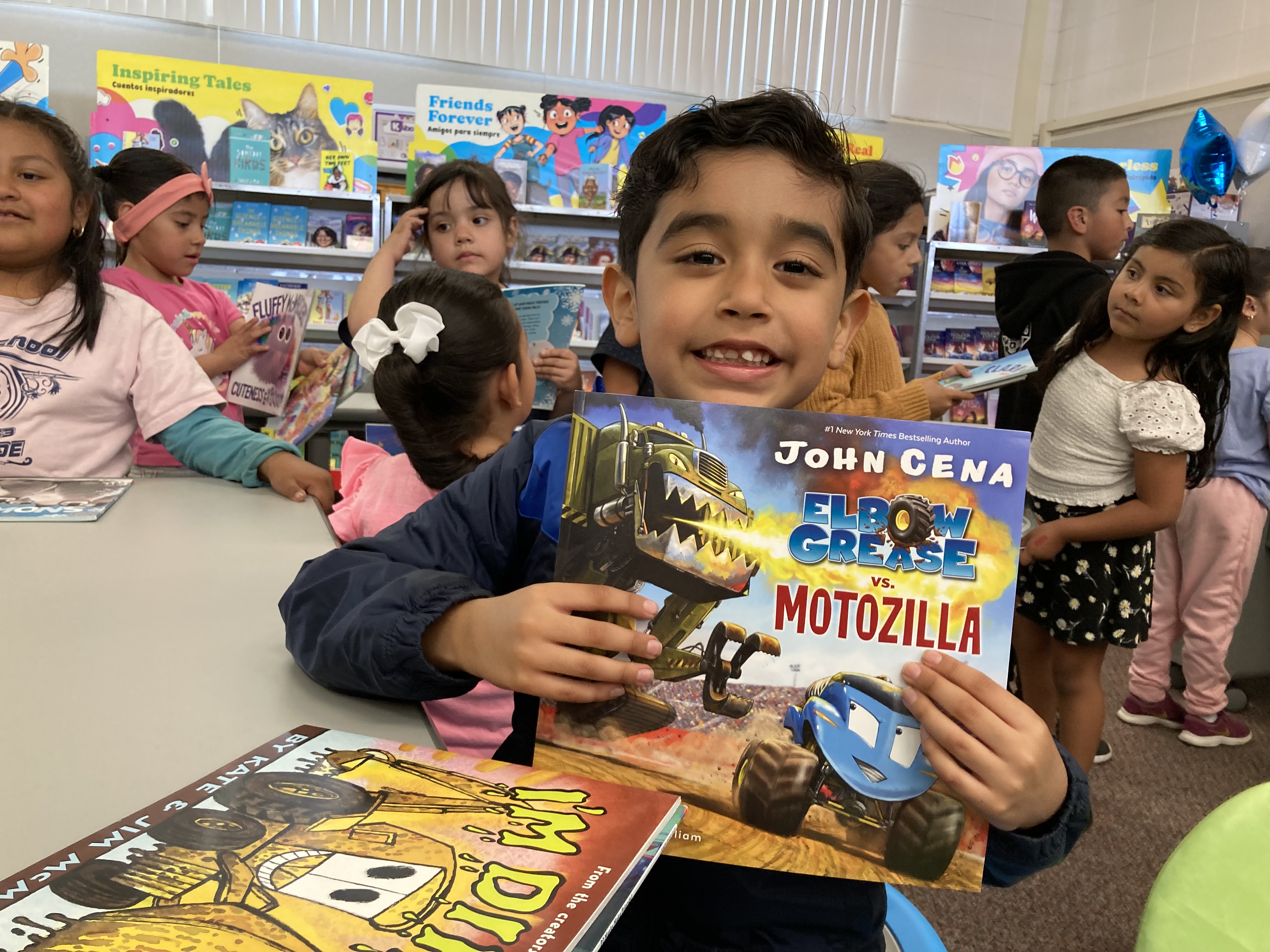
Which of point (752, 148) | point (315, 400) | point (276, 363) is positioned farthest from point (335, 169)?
point (752, 148)

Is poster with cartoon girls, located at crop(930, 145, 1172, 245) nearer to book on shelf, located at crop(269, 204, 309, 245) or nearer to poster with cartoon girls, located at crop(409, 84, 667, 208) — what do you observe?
poster with cartoon girls, located at crop(409, 84, 667, 208)

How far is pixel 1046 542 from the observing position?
1.89m

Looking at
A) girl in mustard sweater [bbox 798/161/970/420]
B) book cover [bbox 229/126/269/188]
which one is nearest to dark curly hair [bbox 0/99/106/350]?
girl in mustard sweater [bbox 798/161/970/420]

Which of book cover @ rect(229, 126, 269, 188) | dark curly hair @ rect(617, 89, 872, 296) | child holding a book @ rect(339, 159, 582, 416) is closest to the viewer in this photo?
dark curly hair @ rect(617, 89, 872, 296)

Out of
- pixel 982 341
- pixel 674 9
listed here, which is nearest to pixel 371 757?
pixel 982 341

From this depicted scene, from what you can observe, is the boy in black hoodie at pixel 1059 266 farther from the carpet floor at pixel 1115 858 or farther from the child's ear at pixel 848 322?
the child's ear at pixel 848 322

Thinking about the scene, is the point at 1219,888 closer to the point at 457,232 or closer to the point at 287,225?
the point at 457,232

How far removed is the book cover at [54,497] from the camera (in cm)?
115

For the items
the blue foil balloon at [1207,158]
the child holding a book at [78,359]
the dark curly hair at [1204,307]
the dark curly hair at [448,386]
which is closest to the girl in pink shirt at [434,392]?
the dark curly hair at [448,386]

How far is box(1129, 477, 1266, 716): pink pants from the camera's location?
2662 mm

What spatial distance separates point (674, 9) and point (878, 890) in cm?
572

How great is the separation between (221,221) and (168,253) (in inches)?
77.4

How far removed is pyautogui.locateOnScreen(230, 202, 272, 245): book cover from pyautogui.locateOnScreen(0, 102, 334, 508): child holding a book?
9.11 ft

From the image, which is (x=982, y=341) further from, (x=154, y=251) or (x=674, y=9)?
(x=154, y=251)
